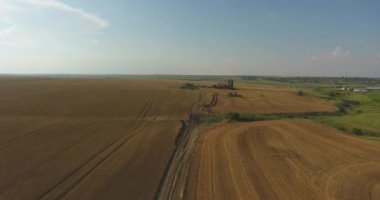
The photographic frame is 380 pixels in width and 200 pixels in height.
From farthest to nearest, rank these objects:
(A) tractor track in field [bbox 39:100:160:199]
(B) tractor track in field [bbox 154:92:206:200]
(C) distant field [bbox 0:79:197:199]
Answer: (C) distant field [bbox 0:79:197:199] < (B) tractor track in field [bbox 154:92:206:200] < (A) tractor track in field [bbox 39:100:160:199]

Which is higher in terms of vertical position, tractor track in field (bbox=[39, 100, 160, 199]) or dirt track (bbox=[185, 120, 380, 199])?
tractor track in field (bbox=[39, 100, 160, 199])

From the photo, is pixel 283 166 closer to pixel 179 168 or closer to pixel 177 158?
pixel 179 168

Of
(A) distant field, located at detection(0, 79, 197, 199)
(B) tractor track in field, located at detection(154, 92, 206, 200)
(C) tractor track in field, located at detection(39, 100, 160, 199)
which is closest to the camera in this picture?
(C) tractor track in field, located at detection(39, 100, 160, 199)

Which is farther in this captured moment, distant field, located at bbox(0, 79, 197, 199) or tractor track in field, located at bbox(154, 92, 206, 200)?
distant field, located at bbox(0, 79, 197, 199)

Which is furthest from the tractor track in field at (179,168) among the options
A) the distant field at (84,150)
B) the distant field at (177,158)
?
the distant field at (84,150)

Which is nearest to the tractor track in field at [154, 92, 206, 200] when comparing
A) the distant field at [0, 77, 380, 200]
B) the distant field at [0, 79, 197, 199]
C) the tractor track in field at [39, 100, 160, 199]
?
the distant field at [0, 77, 380, 200]

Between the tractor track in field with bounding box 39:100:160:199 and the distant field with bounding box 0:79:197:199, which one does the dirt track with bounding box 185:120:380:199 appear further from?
the tractor track in field with bounding box 39:100:160:199

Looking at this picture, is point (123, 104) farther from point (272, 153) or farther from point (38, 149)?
point (272, 153)

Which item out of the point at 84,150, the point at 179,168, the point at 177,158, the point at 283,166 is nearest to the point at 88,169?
the point at 84,150

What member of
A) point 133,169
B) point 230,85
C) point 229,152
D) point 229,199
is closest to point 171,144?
point 229,152
